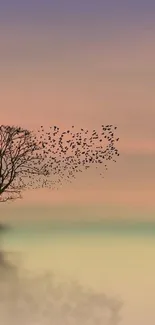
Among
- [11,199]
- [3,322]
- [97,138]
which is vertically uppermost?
[97,138]

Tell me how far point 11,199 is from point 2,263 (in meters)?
1.94

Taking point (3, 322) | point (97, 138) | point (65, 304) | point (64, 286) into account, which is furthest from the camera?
point (97, 138)

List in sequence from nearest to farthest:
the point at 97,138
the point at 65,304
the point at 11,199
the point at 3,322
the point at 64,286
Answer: the point at 3,322 → the point at 65,304 → the point at 64,286 → the point at 97,138 → the point at 11,199

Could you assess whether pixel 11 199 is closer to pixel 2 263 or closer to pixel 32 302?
pixel 2 263

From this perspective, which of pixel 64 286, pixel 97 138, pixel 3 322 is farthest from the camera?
pixel 97 138

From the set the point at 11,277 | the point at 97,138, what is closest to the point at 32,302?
the point at 11,277

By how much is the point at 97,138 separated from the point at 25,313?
17.7 ft

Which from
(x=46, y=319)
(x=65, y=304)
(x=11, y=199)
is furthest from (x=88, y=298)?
(x=11, y=199)

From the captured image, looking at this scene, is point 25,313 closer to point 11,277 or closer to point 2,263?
point 11,277

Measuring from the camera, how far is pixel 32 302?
1438cm

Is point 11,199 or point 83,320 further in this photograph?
point 11,199

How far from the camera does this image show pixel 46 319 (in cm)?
1338

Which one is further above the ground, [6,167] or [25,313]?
[6,167]
